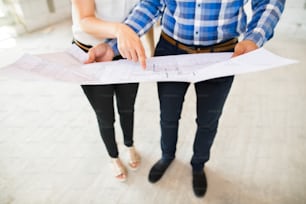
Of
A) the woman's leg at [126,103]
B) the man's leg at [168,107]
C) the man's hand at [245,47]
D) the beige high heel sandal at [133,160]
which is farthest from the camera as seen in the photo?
the beige high heel sandal at [133,160]

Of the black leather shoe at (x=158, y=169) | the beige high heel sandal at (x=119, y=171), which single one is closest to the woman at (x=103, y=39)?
the beige high heel sandal at (x=119, y=171)

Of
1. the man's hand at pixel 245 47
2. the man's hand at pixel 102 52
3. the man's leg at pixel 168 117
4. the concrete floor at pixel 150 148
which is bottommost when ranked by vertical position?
the concrete floor at pixel 150 148

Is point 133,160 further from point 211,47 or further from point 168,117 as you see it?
point 211,47

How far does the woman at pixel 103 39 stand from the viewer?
70 cm

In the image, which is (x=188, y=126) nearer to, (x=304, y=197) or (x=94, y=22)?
(x=304, y=197)

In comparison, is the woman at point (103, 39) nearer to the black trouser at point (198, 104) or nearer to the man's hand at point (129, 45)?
the man's hand at point (129, 45)

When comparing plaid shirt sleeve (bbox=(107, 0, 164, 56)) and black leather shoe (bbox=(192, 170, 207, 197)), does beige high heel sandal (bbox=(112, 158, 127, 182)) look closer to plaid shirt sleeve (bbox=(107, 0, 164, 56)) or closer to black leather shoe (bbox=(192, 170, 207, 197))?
black leather shoe (bbox=(192, 170, 207, 197))

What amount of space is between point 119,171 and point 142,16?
78cm

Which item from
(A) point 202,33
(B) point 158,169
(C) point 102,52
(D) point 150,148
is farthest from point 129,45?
(D) point 150,148

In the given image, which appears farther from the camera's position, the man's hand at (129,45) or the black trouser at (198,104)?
the black trouser at (198,104)

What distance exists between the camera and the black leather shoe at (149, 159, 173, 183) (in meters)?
1.21

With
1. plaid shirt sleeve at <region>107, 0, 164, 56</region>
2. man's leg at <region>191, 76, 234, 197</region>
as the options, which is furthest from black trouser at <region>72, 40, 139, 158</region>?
man's leg at <region>191, 76, 234, 197</region>

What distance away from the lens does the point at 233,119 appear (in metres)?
1.56

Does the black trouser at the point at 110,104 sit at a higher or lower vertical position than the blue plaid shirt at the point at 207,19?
lower
